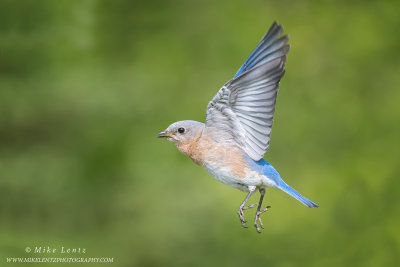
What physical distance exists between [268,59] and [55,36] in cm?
555

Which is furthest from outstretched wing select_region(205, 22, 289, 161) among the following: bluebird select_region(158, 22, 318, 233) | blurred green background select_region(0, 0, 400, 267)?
blurred green background select_region(0, 0, 400, 267)

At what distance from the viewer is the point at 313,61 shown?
713 centimetres

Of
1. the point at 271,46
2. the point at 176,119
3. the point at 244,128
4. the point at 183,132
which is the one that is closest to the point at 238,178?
the point at 244,128

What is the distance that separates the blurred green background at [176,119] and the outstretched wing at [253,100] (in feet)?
9.29

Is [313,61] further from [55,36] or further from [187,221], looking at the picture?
[55,36]

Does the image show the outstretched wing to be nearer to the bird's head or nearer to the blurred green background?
the bird's head

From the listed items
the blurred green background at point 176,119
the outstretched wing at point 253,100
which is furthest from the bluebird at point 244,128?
the blurred green background at point 176,119

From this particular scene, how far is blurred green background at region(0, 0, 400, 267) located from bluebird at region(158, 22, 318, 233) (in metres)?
2.63

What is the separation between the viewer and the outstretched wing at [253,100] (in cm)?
304

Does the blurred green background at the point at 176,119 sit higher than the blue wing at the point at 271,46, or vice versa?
the blue wing at the point at 271,46

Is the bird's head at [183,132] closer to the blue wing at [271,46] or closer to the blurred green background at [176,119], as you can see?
the blue wing at [271,46]

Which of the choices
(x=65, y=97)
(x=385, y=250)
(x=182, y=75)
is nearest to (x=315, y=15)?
(x=182, y=75)

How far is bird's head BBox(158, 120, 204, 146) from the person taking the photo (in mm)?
3447

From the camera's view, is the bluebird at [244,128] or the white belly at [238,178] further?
the white belly at [238,178]
